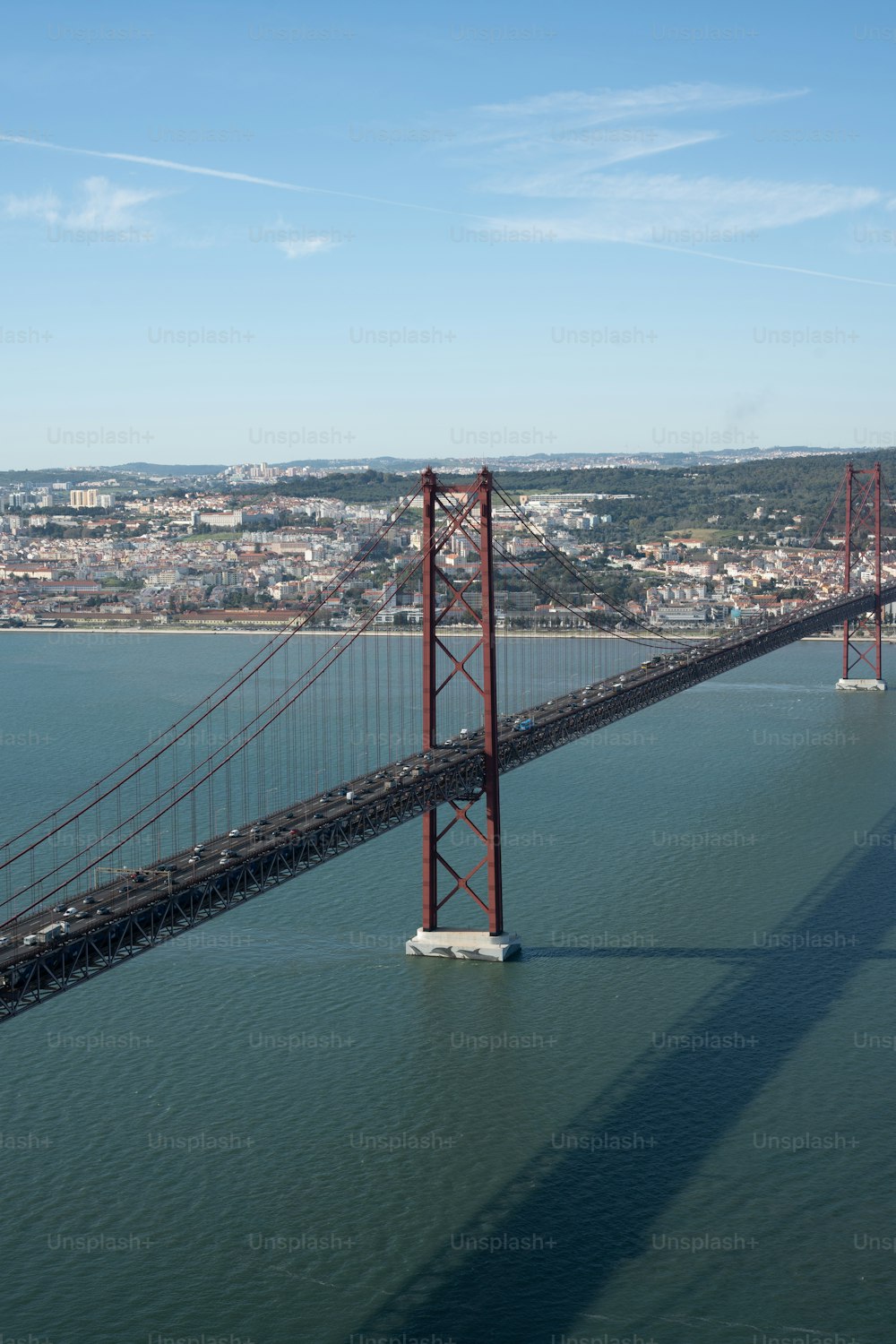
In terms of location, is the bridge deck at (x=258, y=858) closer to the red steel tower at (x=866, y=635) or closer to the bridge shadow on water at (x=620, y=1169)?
the bridge shadow on water at (x=620, y=1169)

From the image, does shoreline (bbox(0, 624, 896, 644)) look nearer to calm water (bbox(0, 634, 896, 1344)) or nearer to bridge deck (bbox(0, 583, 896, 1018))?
calm water (bbox(0, 634, 896, 1344))

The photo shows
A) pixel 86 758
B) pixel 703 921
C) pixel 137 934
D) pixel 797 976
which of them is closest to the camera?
pixel 137 934

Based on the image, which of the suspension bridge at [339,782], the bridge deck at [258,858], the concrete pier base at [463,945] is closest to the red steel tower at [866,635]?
the suspension bridge at [339,782]

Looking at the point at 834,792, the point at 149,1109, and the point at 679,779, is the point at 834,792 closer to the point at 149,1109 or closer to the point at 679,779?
the point at 679,779

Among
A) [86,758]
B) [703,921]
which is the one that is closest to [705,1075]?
[703,921]

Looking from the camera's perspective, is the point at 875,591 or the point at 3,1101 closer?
the point at 3,1101

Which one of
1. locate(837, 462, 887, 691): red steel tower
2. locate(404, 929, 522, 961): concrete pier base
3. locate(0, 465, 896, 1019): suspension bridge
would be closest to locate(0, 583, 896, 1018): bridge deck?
locate(0, 465, 896, 1019): suspension bridge

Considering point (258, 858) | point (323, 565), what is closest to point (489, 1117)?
point (258, 858)
